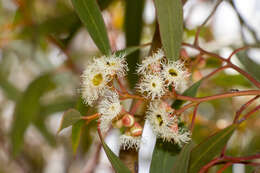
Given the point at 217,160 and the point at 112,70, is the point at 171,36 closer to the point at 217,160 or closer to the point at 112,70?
the point at 112,70

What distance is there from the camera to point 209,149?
2.10ft

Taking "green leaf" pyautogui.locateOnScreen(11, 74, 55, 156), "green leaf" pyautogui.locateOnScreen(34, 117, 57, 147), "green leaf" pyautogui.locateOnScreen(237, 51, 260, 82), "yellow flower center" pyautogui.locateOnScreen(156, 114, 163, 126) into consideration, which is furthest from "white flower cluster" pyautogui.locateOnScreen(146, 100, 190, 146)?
"green leaf" pyautogui.locateOnScreen(34, 117, 57, 147)

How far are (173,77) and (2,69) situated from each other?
1.40 metres

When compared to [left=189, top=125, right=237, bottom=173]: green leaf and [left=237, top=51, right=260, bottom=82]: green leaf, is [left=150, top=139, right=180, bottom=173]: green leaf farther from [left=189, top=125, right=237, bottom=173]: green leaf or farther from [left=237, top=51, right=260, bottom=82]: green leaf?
[left=237, top=51, right=260, bottom=82]: green leaf

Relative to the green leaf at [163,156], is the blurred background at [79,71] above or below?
above

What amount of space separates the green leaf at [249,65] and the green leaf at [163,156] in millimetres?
280

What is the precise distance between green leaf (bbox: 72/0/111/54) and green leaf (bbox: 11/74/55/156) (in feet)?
2.04

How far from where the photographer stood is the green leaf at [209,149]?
25.0 inches

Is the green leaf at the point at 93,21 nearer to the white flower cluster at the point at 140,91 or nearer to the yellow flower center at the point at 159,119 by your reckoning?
the white flower cluster at the point at 140,91

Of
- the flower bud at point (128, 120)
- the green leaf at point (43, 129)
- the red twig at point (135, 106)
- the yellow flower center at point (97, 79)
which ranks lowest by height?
the flower bud at point (128, 120)

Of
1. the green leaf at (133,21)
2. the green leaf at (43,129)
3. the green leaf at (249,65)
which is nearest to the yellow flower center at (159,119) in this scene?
the green leaf at (249,65)

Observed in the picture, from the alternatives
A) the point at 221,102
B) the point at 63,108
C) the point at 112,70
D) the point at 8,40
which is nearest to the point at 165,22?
the point at 112,70

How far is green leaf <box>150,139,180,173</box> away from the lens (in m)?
0.64

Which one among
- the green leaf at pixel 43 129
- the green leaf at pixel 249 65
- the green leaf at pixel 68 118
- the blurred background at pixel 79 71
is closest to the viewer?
the green leaf at pixel 68 118
